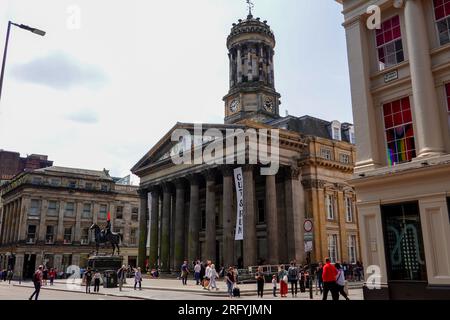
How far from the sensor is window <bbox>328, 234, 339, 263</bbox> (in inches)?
1647

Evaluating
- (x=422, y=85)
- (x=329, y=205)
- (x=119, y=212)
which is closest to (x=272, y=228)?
(x=329, y=205)

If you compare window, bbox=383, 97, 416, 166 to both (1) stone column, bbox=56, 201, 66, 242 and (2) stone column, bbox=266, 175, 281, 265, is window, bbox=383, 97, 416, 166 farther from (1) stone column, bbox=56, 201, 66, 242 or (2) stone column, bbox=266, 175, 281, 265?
(1) stone column, bbox=56, 201, 66, 242

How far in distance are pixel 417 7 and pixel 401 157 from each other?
6.13 metres

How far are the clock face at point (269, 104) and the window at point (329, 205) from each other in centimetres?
1549

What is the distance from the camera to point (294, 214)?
131ft

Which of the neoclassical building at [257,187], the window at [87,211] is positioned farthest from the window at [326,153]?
the window at [87,211]

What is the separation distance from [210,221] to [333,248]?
13567 millimetres

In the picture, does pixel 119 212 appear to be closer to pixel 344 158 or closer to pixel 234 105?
pixel 234 105

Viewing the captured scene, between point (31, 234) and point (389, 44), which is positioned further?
point (31, 234)

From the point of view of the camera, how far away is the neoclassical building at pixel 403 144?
14.5 metres

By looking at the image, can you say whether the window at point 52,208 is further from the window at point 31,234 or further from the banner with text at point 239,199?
the banner with text at point 239,199

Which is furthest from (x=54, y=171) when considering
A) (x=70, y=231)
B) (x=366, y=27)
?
(x=366, y=27)

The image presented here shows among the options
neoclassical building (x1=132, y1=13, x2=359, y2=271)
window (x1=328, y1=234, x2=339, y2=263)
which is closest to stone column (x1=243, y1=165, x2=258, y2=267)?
neoclassical building (x1=132, y1=13, x2=359, y2=271)

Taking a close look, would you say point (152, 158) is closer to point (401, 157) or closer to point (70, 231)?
point (70, 231)
